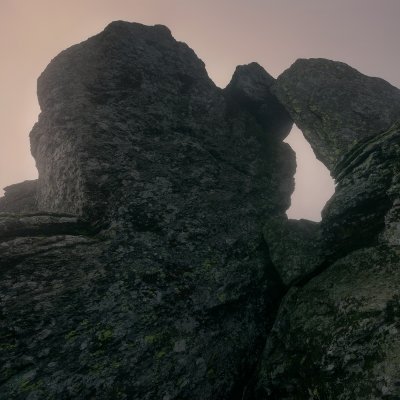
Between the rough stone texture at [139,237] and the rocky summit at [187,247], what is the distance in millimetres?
43

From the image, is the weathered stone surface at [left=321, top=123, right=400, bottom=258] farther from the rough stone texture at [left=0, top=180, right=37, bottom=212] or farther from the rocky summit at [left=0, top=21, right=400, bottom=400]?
the rough stone texture at [left=0, top=180, right=37, bottom=212]

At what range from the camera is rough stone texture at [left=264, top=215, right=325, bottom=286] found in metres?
9.81

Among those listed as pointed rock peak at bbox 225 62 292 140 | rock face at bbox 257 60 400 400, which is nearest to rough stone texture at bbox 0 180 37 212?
rock face at bbox 257 60 400 400

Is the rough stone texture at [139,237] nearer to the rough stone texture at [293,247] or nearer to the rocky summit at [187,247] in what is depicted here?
the rocky summit at [187,247]

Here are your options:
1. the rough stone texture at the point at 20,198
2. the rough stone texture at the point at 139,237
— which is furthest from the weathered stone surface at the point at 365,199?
the rough stone texture at the point at 20,198

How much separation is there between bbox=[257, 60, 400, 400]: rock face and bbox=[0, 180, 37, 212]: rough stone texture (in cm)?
985

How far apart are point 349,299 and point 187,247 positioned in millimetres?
4486

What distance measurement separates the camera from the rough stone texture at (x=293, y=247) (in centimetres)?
981

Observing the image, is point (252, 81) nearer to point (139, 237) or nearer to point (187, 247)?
point (187, 247)

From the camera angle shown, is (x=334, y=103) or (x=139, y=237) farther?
(x=334, y=103)

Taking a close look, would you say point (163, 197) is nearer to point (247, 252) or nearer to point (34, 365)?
point (247, 252)

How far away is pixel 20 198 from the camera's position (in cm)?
1491

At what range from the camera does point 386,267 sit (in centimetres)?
799

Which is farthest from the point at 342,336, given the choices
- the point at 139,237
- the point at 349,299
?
the point at 139,237
